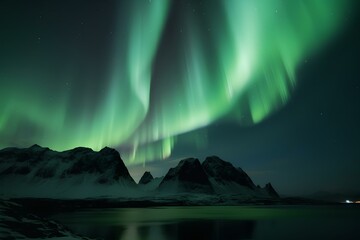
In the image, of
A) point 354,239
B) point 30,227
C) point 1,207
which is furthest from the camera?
point 354,239

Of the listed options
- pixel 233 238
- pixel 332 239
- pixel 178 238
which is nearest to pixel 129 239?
pixel 178 238

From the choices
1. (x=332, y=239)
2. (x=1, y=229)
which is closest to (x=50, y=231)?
(x=1, y=229)

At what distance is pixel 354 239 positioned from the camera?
43.9 meters

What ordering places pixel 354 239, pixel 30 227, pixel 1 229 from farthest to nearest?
pixel 354 239, pixel 30 227, pixel 1 229

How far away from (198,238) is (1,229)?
26.6m

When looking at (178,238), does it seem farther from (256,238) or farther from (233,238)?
(256,238)

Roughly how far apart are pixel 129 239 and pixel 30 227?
18.8 metres

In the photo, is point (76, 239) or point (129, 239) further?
point (129, 239)

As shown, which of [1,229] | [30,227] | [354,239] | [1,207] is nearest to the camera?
[1,229]

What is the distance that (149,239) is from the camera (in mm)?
45031

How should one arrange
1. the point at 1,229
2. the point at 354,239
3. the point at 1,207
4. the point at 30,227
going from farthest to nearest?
the point at 354,239
the point at 1,207
the point at 30,227
the point at 1,229

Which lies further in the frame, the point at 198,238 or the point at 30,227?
the point at 198,238

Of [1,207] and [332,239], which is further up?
[1,207]

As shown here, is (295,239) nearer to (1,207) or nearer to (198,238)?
(198,238)
